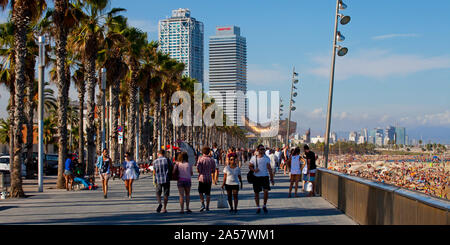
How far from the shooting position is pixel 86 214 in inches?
Answer: 549

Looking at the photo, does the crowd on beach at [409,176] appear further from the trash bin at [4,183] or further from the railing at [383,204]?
the trash bin at [4,183]

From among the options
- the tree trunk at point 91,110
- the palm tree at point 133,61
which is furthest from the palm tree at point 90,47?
the palm tree at point 133,61

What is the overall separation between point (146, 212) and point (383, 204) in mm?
6681

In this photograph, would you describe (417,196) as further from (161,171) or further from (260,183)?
(161,171)

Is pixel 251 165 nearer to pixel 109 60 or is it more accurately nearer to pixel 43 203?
pixel 43 203

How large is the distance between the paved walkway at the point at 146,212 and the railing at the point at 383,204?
40 centimetres

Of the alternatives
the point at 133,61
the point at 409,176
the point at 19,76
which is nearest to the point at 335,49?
the point at 19,76

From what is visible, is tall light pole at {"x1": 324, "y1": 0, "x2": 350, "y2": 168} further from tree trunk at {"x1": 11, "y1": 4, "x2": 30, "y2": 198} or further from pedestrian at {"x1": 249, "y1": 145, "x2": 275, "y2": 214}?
tree trunk at {"x1": 11, "y1": 4, "x2": 30, "y2": 198}

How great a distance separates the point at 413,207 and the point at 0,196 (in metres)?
15.6

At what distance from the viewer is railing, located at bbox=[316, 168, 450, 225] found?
24.4 feet

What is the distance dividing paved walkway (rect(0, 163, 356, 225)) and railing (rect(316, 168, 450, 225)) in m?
0.40

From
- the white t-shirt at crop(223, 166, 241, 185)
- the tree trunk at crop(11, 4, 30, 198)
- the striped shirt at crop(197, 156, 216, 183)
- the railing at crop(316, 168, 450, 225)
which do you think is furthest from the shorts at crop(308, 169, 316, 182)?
the tree trunk at crop(11, 4, 30, 198)

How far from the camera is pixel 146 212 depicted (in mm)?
14516

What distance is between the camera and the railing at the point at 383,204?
7.43 m
